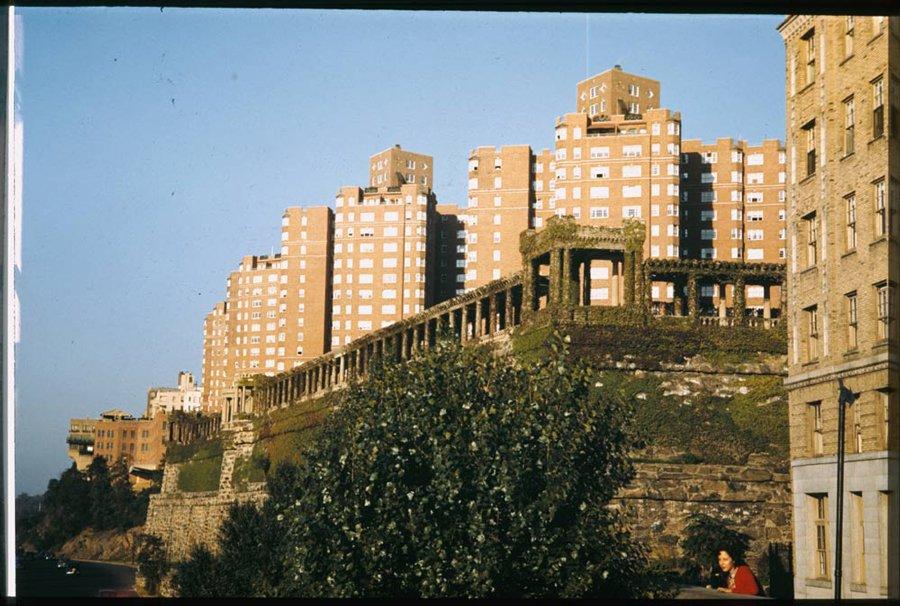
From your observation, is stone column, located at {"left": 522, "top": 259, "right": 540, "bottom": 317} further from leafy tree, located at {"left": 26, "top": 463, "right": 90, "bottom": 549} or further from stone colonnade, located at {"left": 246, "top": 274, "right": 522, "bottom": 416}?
leafy tree, located at {"left": 26, "top": 463, "right": 90, "bottom": 549}

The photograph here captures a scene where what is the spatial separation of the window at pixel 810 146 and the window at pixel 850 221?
7.82 feet

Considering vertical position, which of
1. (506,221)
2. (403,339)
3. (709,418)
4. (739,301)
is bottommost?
(709,418)

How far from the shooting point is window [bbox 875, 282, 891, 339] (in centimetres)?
2078

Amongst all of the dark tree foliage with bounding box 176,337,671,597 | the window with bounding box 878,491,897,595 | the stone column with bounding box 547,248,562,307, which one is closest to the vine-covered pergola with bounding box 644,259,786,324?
the stone column with bounding box 547,248,562,307

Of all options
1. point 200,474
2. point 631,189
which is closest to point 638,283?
point 200,474

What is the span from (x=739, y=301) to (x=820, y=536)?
17230 millimetres

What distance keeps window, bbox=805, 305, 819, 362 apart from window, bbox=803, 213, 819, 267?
3.42 feet

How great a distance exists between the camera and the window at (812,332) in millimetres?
25484

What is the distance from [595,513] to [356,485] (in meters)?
5.20

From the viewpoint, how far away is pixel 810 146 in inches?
1030

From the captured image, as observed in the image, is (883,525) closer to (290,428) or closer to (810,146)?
(810,146)

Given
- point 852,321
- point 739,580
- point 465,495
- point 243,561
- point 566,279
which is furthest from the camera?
point 243,561

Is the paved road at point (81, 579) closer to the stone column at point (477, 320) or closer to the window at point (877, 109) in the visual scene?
the stone column at point (477, 320)

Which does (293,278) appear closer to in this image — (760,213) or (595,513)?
(760,213)
